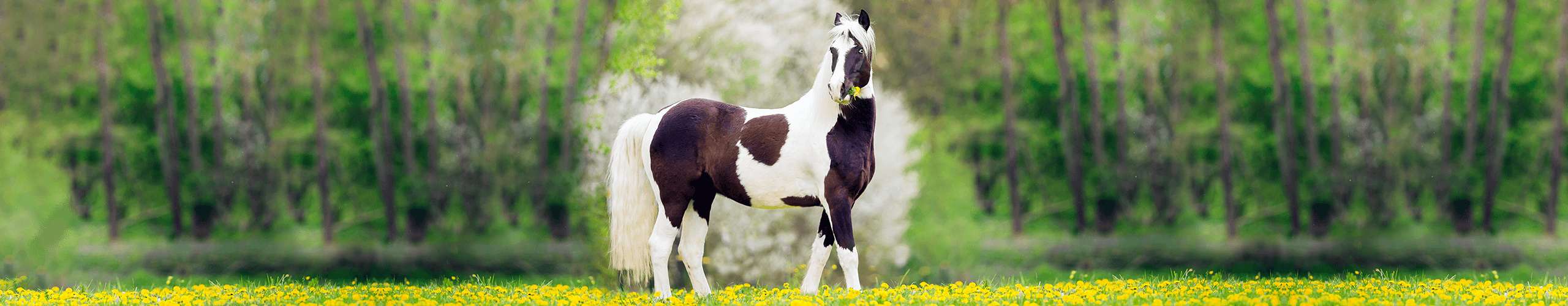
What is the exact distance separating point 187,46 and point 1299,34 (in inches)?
496

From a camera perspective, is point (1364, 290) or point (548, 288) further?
point (548, 288)

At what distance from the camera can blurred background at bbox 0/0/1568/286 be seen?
27.8 feet

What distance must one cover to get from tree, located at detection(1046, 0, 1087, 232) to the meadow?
215 inches

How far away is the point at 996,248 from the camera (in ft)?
51.1

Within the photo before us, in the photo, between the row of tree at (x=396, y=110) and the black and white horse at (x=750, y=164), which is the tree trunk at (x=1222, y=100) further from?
the row of tree at (x=396, y=110)

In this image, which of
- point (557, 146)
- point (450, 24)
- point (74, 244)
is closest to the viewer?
point (450, 24)

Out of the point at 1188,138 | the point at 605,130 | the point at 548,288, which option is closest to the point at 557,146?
A: the point at 605,130

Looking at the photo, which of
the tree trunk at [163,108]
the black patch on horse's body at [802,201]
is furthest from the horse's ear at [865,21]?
the tree trunk at [163,108]

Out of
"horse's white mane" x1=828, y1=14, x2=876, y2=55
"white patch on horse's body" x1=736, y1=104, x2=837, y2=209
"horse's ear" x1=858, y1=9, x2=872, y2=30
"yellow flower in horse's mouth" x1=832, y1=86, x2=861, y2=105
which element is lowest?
"white patch on horse's body" x1=736, y1=104, x2=837, y2=209

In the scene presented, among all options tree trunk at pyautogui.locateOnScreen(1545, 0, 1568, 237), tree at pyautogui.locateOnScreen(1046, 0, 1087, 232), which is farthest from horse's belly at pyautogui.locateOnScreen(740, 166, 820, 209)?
tree trunk at pyautogui.locateOnScreen(1545, 0, 1568, 237)

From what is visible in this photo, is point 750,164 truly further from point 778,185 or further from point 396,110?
point 396,110

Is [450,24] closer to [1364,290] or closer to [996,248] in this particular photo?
[1364,290]

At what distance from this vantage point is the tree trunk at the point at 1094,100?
12484 millimetres

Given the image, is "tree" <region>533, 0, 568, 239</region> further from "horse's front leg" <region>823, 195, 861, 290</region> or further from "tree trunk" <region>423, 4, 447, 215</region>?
"horse's front leg" <region>823, 195, 861, 290</region>
